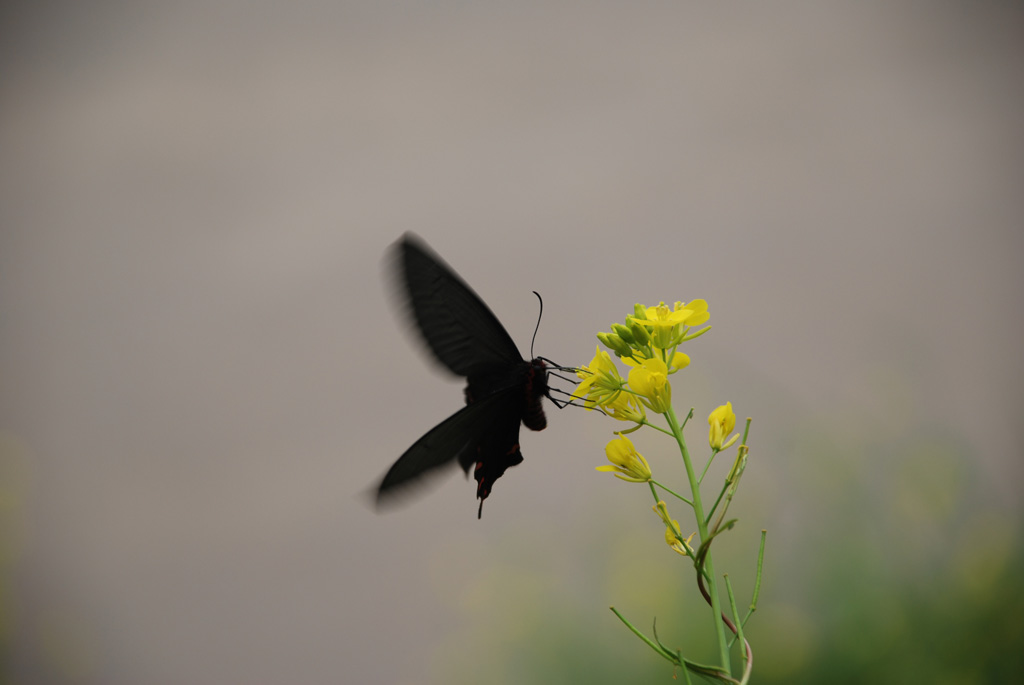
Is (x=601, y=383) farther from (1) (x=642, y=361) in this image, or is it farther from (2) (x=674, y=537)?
(2) (x=674, y=537)

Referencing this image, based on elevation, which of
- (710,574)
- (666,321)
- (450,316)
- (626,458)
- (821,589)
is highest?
(450,316)

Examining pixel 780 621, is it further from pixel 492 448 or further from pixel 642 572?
pixel 492 448

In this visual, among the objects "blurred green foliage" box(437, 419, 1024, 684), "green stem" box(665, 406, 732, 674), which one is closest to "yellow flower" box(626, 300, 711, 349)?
"green stem" box(665, 406, 732, 674)

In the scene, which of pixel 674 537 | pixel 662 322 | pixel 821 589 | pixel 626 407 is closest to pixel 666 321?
pixel 662 322

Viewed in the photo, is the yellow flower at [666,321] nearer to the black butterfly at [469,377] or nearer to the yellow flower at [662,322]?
the yellow flower at [662,322]

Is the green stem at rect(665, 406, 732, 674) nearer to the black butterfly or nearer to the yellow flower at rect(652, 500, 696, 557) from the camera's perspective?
the yellow flower at rect(652, 500, 696, 557)

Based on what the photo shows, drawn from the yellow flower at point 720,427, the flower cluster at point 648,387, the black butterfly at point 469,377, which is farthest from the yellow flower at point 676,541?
the black butterfly at point 469,377
